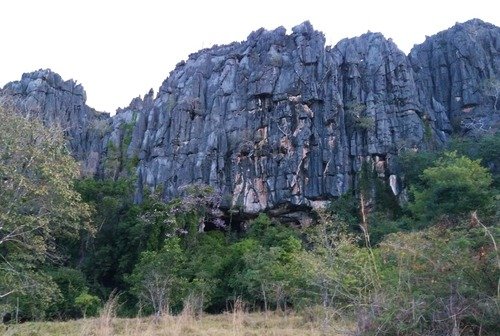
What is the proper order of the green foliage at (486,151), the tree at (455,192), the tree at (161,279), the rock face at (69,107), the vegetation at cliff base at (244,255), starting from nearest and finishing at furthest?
the vegetation at cliff base at (244,255)
the tree at (161,279)
the tree at (455,192)
the green foliage at (486,151)
the rock face at (69,107)

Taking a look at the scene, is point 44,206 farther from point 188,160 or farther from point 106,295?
point 188,160

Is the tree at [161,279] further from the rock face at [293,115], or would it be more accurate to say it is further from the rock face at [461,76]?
the rock face at [461,76]

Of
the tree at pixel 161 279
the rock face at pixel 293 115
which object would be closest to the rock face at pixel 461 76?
the rock face at pixel 293 115

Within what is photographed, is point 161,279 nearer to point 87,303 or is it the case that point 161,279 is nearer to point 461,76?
point 87,303

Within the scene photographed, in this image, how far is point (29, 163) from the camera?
39.9 ft

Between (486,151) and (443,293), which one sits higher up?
(486,151)

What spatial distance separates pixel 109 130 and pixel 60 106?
5.60 m

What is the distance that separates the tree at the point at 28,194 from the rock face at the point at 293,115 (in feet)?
56.9

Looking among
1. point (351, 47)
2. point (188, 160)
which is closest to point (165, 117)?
point (188, 160)

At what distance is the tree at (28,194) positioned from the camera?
11.8 metres

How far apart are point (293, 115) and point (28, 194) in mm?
22911

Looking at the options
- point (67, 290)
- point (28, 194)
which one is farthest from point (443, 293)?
point (67, 290)

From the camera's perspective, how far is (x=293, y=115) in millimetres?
33219

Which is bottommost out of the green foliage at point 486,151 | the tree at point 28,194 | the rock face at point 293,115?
the tree at point 28,194
